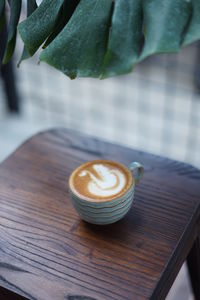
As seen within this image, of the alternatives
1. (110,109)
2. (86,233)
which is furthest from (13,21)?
(110,109)

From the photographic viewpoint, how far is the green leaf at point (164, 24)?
569 mm

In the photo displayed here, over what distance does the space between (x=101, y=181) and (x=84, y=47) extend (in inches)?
11.2

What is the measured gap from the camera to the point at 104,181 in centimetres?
81

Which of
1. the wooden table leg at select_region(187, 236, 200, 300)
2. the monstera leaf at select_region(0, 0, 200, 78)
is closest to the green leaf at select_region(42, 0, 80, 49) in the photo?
the monstera leaf at select_region(0, 0, 200, 78)

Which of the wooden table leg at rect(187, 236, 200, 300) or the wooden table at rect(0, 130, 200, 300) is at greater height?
the wooden table at rect(0, 130, 200, 300)

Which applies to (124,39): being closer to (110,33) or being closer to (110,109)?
(110,33)

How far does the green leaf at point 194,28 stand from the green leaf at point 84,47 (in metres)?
0.13

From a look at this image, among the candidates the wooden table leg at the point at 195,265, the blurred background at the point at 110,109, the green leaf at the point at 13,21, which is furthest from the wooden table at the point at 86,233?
the blurred background at the point at 110,109

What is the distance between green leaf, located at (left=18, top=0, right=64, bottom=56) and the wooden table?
334 mm

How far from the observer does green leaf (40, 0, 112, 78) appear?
0.64m

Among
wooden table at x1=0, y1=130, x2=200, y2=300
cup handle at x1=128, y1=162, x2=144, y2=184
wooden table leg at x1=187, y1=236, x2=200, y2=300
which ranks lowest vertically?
wooden table leg at x1=187, y1=236, x2=200, y2=300

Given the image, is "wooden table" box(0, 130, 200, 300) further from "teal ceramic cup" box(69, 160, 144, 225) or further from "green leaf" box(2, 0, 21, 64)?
"green leaf" box(2, 0, 21, 64)

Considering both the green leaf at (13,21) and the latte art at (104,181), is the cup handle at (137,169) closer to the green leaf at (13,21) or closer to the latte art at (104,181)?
the latte art at (104,181)

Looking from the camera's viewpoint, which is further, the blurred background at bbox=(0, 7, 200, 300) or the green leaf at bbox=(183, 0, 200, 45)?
the blurred background at bbox=(0, 7, 200, 300)
